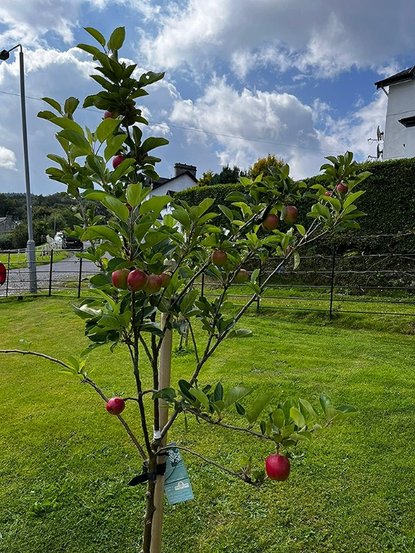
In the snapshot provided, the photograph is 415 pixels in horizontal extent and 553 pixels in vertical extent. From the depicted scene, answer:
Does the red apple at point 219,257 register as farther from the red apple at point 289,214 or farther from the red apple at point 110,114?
the red apple at point 110,114

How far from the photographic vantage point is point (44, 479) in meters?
2.28

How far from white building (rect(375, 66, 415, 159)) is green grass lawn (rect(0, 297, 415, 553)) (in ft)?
42.1

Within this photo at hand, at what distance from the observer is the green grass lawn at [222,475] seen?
1841mm

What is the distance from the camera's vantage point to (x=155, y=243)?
80 centimetres

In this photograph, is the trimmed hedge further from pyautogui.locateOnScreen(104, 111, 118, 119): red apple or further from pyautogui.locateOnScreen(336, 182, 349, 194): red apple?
pyautogui.locateOnScreen(104, 111, 118, 119): red apple

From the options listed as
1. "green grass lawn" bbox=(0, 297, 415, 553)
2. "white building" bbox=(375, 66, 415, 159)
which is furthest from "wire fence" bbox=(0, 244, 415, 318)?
"white building" bbox=(375, 66, 415, 159)

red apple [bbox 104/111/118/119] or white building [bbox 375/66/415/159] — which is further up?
white building [bbox 375/66/415/159]

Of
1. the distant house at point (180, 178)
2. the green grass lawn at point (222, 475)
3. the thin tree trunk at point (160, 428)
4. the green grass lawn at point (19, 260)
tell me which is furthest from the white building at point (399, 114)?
the thin tree trunk at point (160, 428)

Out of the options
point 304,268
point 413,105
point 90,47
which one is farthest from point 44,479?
point 413,105

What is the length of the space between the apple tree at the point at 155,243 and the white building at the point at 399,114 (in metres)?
15.2

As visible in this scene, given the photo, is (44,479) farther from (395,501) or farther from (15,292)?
(15,292)

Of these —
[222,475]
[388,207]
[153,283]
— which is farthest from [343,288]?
[153,283]

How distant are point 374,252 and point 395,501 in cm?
748

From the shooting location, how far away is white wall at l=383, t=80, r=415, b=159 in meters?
14.4
